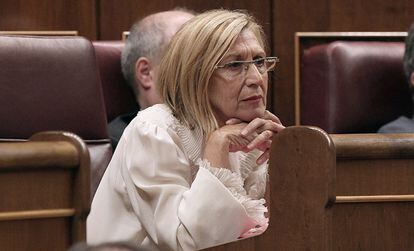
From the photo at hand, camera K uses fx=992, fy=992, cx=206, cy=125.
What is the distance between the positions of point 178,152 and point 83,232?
17 cm

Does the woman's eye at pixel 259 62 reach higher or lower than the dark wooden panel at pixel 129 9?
lower

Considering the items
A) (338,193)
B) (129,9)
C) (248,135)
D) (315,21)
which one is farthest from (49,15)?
(338,193)

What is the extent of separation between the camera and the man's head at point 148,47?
5.57 feet

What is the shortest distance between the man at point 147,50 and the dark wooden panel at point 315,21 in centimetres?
26

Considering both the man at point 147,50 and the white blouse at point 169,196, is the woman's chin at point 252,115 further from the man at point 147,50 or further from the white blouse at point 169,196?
the man at point 147,50

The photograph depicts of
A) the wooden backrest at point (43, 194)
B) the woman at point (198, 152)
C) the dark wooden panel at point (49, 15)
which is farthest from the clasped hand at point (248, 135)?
the dark wooden panel at point (49, 15)

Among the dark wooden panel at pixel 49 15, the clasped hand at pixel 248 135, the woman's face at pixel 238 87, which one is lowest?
the clasped hand at pixel 248 135

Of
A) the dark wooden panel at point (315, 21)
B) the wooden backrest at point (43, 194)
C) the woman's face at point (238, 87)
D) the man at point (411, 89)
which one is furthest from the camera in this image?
the dark wooden panel at point (315, 21)

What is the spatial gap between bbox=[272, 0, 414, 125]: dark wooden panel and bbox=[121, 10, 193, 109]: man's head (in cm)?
26

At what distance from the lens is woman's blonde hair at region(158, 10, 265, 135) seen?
46.5 inches

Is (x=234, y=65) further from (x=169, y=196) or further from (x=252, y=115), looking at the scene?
(x=169, y=196)

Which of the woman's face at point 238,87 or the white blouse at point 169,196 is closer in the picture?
the white blouse at point 169,196

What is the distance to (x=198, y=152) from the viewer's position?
117 cm

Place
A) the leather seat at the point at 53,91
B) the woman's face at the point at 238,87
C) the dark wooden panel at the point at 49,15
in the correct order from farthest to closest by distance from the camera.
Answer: the dark wooden panel at the point at 49,15, the leather seat at the point at 53,91, the woman's face at the point at 238,87
